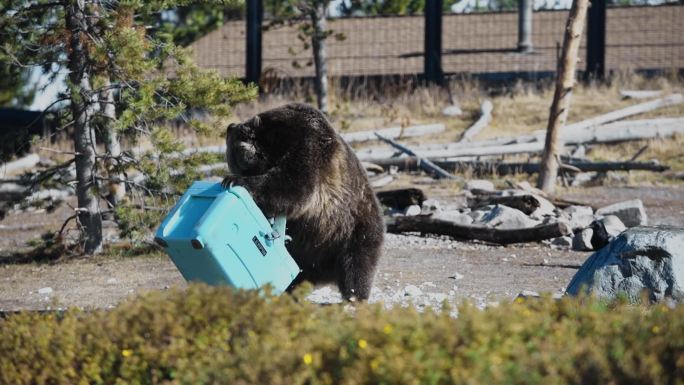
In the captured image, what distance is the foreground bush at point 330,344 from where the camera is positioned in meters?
4.56

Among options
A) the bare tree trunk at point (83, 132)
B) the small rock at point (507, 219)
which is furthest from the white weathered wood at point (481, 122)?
the bare tree trunk at point (83, 132)

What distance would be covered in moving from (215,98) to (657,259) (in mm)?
5586

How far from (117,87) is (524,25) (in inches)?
827

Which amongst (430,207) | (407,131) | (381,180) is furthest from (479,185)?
(407,131)

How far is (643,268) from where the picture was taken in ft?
28.4

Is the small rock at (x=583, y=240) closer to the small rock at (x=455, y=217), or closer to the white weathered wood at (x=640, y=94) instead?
the small rock at (x=455, y=217)

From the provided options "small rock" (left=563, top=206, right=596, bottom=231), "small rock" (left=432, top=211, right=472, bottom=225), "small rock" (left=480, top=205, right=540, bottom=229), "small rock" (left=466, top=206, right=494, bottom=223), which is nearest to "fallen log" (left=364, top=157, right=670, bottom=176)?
"small rock" (left=563, top=206, right=596, bottom=231)

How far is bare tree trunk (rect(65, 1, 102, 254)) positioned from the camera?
12461mm

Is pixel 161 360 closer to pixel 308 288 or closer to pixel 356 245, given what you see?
pixel 308 288

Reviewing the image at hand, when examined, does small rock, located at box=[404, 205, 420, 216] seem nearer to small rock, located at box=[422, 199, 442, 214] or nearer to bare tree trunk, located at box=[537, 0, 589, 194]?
small rock, located at box=[422, 199, 442, 214]

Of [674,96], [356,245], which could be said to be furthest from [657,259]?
[674,96]

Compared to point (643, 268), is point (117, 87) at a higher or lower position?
higher

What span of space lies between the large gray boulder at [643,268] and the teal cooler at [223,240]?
269 cm

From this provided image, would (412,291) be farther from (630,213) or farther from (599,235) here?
(630,213)
